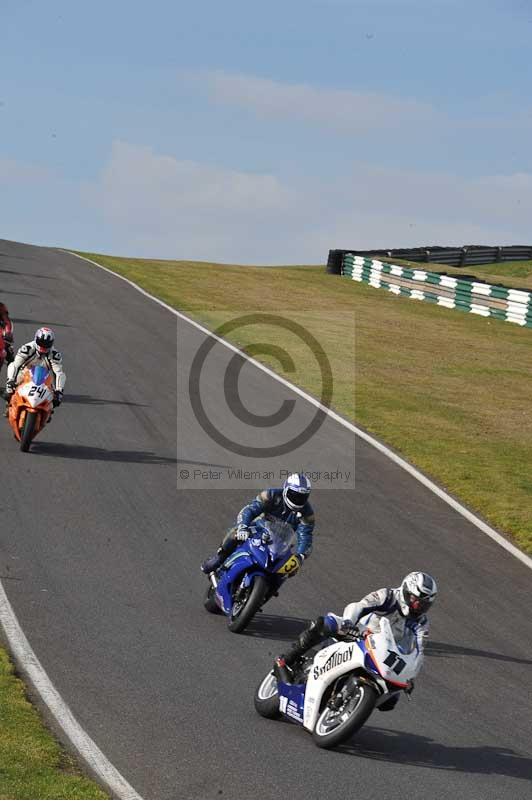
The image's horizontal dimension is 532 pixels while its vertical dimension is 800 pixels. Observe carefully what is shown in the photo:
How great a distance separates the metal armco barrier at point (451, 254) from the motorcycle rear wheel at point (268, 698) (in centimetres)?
5044

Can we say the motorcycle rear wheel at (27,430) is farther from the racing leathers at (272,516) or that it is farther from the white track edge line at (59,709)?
the racing leathers at (272,516)

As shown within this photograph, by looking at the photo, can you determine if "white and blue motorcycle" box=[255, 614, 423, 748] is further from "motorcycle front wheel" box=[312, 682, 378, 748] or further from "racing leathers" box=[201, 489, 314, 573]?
"racing leathers" box=[201, 489, 314, 573]

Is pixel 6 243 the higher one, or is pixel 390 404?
pixel 6 243

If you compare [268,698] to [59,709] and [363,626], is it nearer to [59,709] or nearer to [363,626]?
[363,626]

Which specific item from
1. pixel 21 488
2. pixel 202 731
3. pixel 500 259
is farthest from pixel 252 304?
pixel 202 731

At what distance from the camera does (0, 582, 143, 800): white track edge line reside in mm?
8297

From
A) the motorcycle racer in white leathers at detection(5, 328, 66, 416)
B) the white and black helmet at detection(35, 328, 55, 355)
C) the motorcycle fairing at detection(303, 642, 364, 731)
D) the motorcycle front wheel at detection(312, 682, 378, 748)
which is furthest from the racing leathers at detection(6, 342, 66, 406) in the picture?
the motorcycle front wheel at detection(312, 682, 378, 748)

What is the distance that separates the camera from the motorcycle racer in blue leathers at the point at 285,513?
40.1ft

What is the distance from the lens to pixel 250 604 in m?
12.0

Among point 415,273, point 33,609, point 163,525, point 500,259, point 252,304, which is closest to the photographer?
point 33,609

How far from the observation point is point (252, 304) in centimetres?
4512

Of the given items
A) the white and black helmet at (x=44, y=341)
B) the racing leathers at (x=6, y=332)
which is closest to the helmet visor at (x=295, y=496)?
the white and black helmet at (x=44, y=341)

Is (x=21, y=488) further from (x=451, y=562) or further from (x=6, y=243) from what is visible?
(x=6, y=243)

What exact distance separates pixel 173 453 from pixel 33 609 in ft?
27.5
